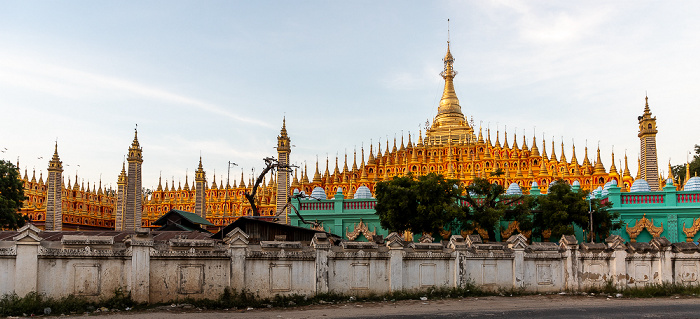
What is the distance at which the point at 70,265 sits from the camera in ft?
59.1

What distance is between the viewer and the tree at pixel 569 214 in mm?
34500

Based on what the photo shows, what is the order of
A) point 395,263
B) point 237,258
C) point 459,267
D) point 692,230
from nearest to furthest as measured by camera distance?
point 237,258, point 395,263, point 459,267, point 692,230

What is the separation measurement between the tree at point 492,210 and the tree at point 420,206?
1.26m

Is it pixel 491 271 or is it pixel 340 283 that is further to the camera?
pixel 491 271

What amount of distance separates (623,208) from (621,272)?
1287 centimetres

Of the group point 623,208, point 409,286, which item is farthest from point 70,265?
point 623,208

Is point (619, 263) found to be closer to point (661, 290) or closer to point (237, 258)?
point (661, 290)

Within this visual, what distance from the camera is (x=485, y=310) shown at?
1909cm

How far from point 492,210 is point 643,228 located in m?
8.70

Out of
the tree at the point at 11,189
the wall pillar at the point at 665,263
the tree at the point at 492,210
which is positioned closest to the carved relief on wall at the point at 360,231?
the tree at the point at 492,210

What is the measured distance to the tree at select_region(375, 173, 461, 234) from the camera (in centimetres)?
3497

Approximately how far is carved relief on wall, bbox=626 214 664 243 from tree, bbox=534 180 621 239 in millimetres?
934

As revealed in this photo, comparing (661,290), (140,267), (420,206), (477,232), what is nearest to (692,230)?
(477,232)

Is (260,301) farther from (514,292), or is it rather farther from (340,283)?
(514,292)
